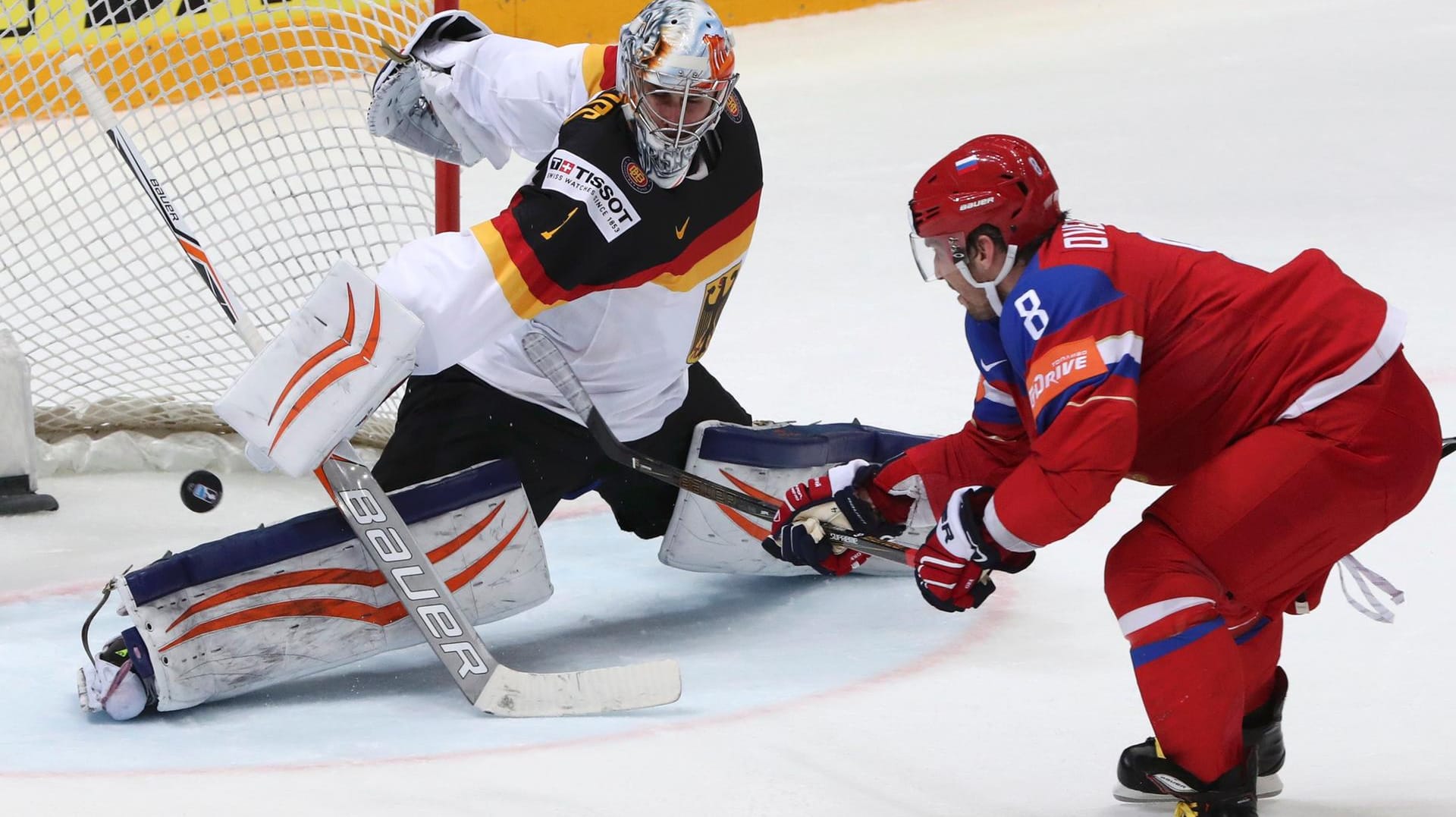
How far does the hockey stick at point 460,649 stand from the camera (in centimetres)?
259

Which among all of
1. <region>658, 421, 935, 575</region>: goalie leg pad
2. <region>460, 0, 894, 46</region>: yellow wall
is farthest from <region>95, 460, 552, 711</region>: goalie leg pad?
<region>460, 0, 894, 46</region>: yellow wall

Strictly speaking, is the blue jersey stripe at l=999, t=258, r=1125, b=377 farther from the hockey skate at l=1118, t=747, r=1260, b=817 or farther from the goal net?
the goal net

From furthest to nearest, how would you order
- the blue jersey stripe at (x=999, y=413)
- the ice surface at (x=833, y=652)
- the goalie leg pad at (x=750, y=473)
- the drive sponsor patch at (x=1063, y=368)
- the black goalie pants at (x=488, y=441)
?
the goalie leg pad at (x=750, y=473) → the black goalie pants at (x=488, y=441) → the blue jersey stripe at (x=999, y=413) → the ice surface at (x=833, y=652) → the drive sponsor patch at (x=1063, y=368)

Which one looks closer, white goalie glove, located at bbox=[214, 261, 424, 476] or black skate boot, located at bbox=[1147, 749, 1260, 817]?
black skate boot, located at bbox=[1147, 749, 1260, 817]

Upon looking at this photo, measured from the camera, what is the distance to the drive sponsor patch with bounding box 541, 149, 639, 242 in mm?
2625

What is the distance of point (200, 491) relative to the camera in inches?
108

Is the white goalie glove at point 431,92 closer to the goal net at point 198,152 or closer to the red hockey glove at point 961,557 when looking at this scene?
the goal net at point 198,152

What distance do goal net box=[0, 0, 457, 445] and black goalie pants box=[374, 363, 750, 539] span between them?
91cm

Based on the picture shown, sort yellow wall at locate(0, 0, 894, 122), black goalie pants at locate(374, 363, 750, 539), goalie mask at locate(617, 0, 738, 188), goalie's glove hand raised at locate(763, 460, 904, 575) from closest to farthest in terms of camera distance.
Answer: goalie's glove hand raised at locate(763, 460, 904, 575) < goalie mask at locate(617, 0, 738, 188) < black goalie pants at locate(374, 363, 750, 539) < yellow wall at locate(0, 0, 894, 122)

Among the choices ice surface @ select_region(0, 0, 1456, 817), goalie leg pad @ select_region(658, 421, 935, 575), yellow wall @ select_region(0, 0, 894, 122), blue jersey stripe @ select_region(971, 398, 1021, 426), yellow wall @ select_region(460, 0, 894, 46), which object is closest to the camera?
ice surface @ select_region(0, 0, 1456, 817)

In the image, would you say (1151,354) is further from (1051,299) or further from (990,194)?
(990,194)

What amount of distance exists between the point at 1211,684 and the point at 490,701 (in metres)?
1.06

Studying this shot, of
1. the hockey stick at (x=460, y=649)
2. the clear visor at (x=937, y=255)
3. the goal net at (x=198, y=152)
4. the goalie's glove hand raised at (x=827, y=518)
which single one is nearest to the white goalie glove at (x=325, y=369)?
the hockey stick at (x=460, y=649)

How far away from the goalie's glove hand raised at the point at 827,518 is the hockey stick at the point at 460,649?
263 mm
